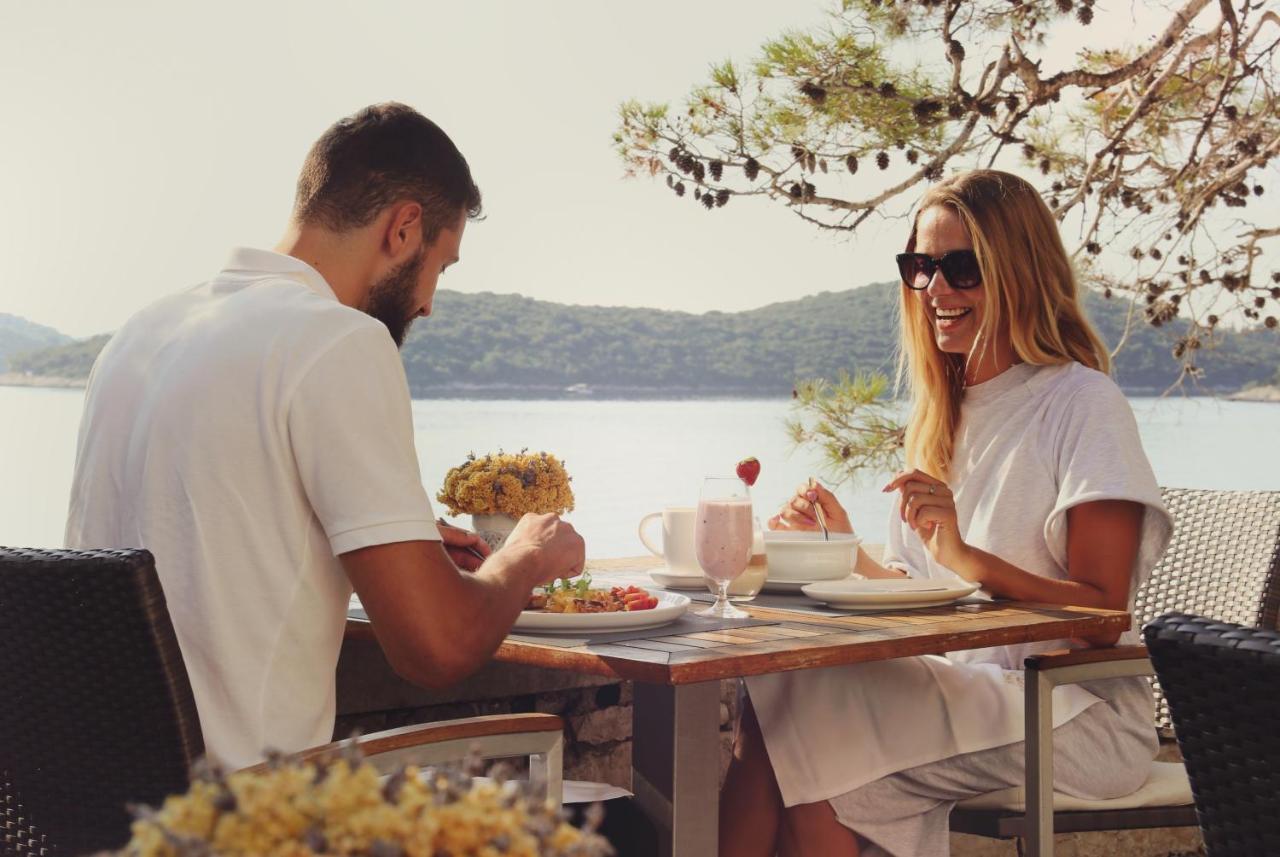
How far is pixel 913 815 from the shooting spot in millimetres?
1983

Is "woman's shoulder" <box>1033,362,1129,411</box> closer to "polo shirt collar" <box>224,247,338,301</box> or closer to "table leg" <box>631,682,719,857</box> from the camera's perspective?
"table leg" <box>631,682,719,857</box>

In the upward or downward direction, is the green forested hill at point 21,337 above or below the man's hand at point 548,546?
above

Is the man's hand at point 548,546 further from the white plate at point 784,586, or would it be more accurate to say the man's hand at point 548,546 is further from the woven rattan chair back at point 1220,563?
the woven rattan chair back at point 1220,563

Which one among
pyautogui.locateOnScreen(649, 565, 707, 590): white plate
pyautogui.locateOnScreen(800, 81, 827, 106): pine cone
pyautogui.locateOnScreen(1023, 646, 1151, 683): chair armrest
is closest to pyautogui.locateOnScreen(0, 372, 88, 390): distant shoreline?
pyautogui.locateOnScreen(800, 81, 827, 106): pine cone

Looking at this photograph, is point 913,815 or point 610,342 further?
point 610,342

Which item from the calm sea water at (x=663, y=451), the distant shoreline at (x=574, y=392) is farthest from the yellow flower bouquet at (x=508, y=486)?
the calm sea water at (x=663, y=451)

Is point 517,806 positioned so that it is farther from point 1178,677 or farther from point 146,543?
point 146,543

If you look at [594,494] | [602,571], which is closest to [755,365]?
[594,494]

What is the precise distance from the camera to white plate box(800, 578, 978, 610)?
192 centimetres

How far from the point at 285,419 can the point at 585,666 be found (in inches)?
17.7

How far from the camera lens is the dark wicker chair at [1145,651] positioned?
1896 millimetres

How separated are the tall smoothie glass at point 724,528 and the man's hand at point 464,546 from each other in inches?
14.1

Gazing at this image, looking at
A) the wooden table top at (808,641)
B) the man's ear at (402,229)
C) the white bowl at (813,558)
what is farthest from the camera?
the white bowl at (813,558)

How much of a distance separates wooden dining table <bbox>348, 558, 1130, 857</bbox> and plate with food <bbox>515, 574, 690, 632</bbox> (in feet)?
0.13
